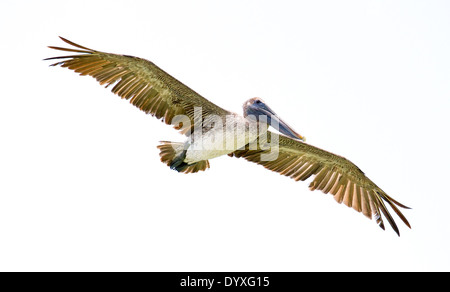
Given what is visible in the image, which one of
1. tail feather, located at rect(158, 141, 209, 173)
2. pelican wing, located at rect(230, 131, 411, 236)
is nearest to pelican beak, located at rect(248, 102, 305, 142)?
pelican wing, located at rect(230, 131, 411, 236)

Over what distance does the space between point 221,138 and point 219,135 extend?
2.2 inches

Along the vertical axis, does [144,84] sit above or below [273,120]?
above

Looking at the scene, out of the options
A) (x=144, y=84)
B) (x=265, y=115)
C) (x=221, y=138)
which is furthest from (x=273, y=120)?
(x=144, y=84)

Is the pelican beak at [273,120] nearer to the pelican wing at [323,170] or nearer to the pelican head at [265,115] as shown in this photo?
the pelican head at [265,115]

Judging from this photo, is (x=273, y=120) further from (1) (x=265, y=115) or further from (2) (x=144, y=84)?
(2) (x=144, y=84)

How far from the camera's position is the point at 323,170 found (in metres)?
12.0

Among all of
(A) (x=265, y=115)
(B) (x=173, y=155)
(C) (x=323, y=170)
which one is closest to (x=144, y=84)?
(B) (x=173, y=155)

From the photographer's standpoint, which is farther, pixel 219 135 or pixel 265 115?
pixel 265 115

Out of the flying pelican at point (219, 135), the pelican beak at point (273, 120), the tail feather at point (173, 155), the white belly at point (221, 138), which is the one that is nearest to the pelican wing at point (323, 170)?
the flying pelican at point (219, 135)

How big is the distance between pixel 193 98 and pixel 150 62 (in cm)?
88

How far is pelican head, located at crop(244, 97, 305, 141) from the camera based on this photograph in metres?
11.0

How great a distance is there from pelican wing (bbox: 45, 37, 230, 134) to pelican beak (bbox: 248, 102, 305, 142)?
59 centimetres

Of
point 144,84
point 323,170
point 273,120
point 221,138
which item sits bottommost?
point 323,170

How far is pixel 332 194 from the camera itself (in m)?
11.8
